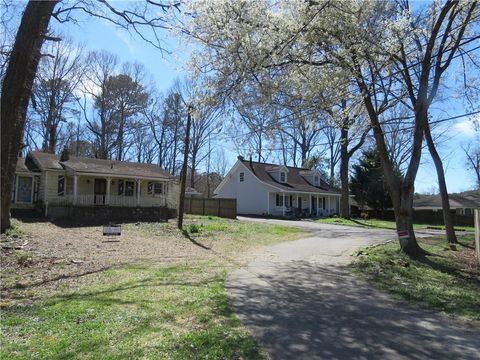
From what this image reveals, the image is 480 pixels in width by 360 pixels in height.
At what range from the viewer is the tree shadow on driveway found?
17.3ft

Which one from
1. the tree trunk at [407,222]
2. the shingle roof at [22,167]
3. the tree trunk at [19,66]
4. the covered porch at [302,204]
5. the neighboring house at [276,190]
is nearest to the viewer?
the tree trunk at [19,66]

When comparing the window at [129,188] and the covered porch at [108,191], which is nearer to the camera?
the covered porch at [108,191]

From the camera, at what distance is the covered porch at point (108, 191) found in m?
28.1

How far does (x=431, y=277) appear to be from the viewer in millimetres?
10859

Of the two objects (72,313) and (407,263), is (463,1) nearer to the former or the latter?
(407,263)

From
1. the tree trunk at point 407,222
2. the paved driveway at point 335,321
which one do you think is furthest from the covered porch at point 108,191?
the paved driveway at point 335,321

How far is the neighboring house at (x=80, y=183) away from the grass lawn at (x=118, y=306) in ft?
46.6

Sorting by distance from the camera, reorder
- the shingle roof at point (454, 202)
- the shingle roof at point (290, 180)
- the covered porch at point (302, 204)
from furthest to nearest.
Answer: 1. the shingle roof at point (454, 202)
2. the shingle roof at point (290, 180)
3. the covered porch at point (302, 204)

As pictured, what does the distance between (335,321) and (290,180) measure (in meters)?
40.9

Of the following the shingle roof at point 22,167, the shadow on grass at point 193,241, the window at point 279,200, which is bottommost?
the shadow on grass at point 193,241

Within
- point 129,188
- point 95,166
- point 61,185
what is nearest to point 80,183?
point 61,185

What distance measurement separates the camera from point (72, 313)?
21.2 ft

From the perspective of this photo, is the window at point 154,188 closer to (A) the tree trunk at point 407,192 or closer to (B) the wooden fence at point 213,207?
(B) the wooden fence at point 213,207

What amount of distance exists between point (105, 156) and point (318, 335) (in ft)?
145
